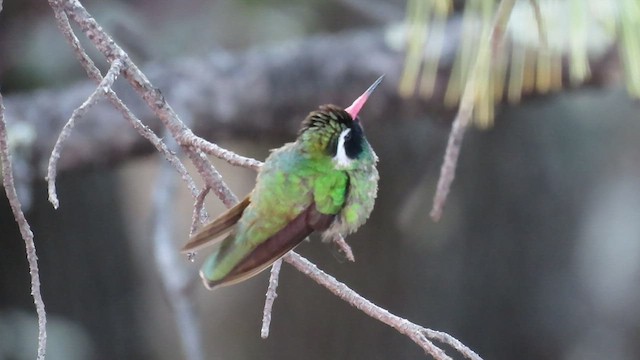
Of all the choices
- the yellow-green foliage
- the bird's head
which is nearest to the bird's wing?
the bird's head

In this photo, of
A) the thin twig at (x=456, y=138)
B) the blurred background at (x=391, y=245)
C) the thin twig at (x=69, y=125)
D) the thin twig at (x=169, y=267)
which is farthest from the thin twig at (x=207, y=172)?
the blurred background at (x=391, y=245)

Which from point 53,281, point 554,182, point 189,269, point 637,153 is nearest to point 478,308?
point 554,182

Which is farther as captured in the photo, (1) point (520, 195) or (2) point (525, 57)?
(1) point (520, 195)

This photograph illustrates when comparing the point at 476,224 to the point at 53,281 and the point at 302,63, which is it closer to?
the point at 302,63

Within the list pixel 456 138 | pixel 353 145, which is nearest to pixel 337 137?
pixel 353 145

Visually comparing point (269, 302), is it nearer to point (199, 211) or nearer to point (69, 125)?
point (199, 211)

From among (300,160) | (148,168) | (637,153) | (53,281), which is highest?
(148,168)

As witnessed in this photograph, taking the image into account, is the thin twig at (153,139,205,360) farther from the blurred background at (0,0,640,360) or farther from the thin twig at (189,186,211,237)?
the thin twig at (189,186,211,237)
